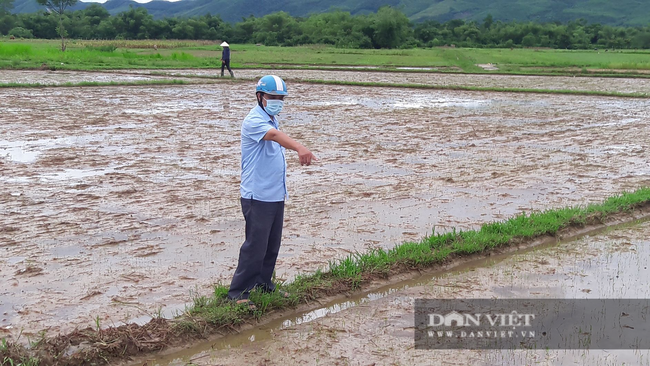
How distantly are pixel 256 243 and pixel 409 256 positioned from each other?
1779 mm

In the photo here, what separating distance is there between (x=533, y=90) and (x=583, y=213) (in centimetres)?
1862

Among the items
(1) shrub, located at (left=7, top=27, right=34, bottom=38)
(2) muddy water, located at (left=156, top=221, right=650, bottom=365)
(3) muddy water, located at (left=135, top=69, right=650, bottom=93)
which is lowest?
(2) muddy water, located at (left=156, top=221, right=650, bottom=365)

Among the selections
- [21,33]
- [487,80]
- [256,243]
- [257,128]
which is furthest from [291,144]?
[21,33]

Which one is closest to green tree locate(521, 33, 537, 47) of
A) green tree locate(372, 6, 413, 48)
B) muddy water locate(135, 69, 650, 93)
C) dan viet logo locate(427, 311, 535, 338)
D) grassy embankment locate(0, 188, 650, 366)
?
green tree locate(372, 6, 413, 48)

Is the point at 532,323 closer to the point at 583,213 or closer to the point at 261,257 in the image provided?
the point at 261,257

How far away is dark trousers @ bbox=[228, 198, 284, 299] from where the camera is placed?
15.5 feet

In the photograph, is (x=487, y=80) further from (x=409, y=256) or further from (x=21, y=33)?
(x=21, y=33)

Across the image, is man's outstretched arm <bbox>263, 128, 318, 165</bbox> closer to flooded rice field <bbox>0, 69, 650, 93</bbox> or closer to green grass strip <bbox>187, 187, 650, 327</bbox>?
green grass strip <bbox>187, 187, 650, 327</bbox>

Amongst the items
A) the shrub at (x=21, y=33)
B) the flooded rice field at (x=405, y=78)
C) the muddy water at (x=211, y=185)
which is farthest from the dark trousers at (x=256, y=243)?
the shrub at (x=21, y=33)

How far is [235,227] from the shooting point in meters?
6.94

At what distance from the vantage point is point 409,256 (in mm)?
5957

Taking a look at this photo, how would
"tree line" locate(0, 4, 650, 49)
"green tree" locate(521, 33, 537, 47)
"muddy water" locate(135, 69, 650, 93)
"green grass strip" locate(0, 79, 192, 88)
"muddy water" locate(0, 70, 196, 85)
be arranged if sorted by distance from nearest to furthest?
"green grass strip" locate(0, 79, 192, 88) → "muddy water" locate(0, 70, 196, 85) → "muddy water" locate(135, 69, 650, 93) → "tree line" locate(0, 4, 650, 49) → "green tree" locate(521, 33, 537, 47)

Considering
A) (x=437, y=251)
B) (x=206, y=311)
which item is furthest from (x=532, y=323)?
(x=206, y=311)

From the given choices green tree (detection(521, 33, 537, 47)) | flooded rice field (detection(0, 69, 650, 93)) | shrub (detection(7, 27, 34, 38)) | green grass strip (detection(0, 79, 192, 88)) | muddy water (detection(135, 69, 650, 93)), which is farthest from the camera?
shrub (detection(7, 27, 34, 38))
